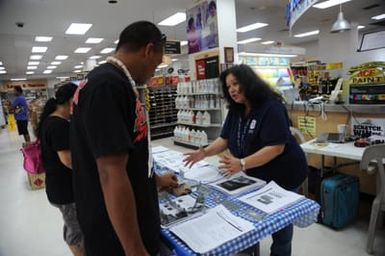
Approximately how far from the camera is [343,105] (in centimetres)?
342

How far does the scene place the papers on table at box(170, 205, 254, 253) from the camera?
1.08 m

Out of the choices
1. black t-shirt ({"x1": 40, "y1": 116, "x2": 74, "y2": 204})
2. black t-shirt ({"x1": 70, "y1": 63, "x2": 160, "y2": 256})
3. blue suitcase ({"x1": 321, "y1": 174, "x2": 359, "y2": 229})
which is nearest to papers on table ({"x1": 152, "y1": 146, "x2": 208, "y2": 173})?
black t-shirt ({"x1": 40, "y1": 116, "x2": 74, "y2": 204})

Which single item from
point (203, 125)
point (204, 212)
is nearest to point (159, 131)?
point (203, 125)

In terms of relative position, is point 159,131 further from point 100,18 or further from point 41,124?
point 41,124

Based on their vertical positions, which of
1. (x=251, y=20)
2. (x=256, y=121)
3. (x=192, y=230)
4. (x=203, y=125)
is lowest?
(x=203, y=125)

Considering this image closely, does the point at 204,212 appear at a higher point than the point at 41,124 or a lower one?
lower

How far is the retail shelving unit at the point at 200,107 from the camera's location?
6.23 metres

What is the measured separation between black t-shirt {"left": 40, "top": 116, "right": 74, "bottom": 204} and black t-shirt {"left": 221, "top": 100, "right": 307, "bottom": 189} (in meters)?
1.18

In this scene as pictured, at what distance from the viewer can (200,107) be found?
21.7 ft

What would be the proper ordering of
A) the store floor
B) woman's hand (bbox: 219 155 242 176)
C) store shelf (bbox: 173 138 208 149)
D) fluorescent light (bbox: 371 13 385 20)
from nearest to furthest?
woman's hand (bbox: 219 155 242 176) < the store floor < store shelf (bbox: 173 138 208 149) < fluorescent light (bbox: 371 13 385 20)

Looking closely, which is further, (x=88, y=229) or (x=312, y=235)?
(x=312, y=235)

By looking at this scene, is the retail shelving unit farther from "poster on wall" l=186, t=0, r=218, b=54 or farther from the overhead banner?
the overhead banner

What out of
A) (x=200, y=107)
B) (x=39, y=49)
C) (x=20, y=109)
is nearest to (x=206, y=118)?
(x=200, y=107)

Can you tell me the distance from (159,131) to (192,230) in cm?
760
